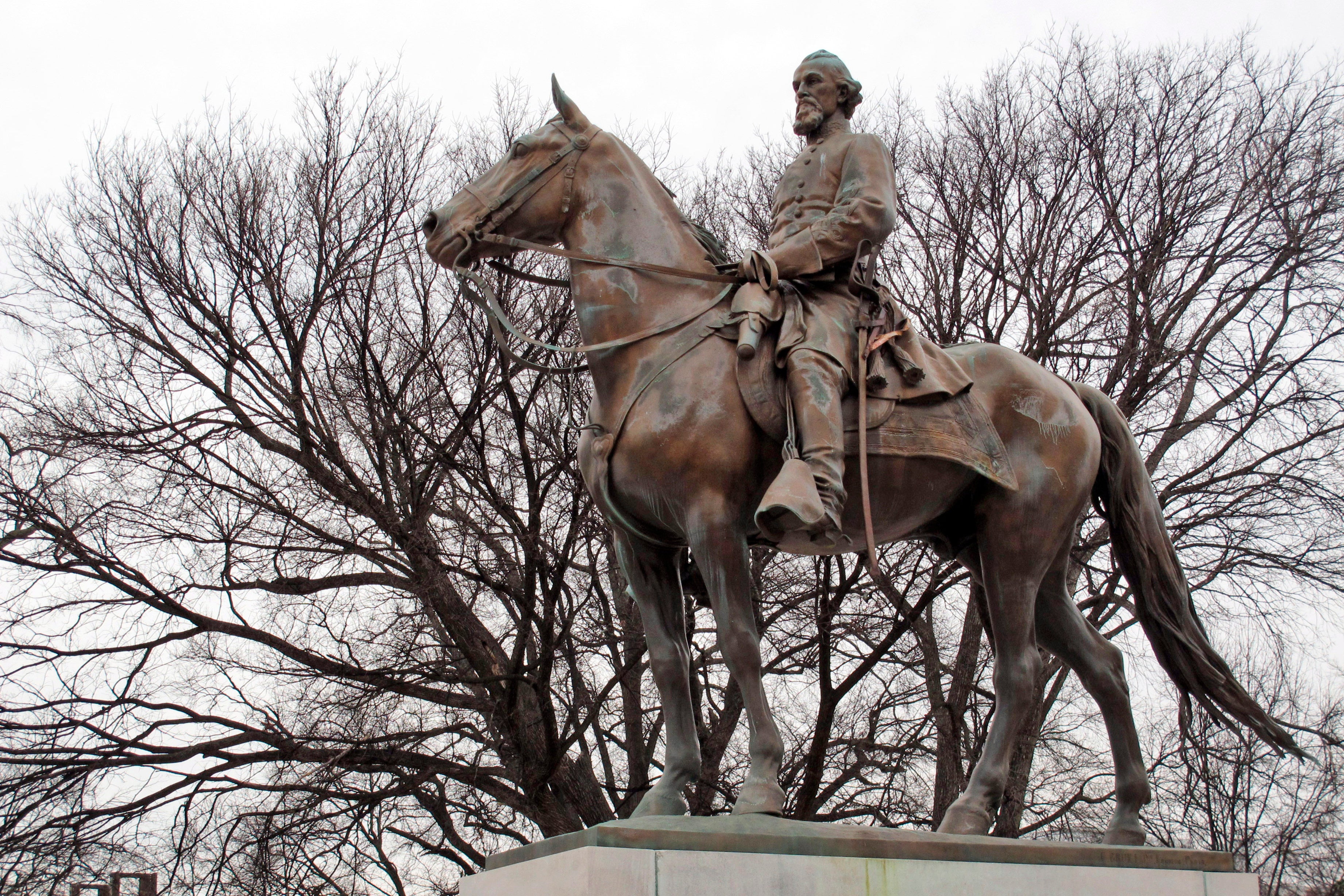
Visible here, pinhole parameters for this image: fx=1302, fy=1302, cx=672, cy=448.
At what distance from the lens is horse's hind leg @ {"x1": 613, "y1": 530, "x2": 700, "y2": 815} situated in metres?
4.98

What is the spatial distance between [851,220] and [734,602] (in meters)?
1.70

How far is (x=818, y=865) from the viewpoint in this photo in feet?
14.2

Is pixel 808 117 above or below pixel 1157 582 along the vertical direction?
above

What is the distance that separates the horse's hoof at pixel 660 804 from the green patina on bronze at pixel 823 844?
0.37 metres

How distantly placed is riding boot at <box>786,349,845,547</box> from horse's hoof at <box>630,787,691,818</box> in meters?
1.11

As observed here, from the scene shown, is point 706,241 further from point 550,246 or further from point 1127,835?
point 1127,835

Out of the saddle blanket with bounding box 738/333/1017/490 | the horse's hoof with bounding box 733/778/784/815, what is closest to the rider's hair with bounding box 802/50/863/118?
the saddle blanket with bounding box 738/333/1017/490

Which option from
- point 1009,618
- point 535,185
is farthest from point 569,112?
point 1009,618

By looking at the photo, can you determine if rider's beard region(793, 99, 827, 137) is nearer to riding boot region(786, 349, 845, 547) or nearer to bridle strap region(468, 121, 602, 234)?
bridle strap region(468, 121, 602, 234)

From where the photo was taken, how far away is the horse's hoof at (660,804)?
15.9 ft

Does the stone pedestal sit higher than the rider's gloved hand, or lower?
lower

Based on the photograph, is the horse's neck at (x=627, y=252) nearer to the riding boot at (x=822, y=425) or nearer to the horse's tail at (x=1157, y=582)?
the riding boot at (x=822, y=425)

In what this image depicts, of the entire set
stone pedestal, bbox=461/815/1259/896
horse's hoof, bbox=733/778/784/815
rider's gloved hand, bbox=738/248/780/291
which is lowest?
stone pedestal, bbox=461/815/1259/896

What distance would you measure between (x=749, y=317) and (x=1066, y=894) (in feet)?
8.00
